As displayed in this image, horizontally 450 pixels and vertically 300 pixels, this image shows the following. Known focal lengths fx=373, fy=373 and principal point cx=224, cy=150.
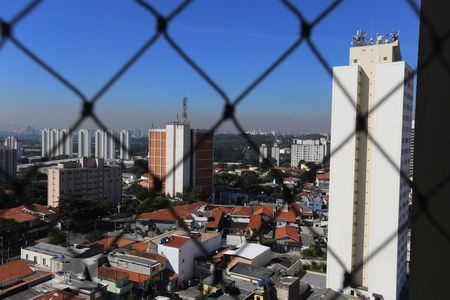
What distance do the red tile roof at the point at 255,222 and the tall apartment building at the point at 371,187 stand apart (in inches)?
130

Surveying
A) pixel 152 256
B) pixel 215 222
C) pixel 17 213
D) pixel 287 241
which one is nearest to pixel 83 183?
pixel 17 213

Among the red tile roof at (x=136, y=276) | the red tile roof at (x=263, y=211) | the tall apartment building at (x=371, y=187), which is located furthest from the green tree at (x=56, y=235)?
the red tile roof at (x=263, y=211)

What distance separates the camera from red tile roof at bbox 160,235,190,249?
5277mm

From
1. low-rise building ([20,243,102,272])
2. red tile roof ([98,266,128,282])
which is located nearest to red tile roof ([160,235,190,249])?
red tile roof ([98,266,128,282])

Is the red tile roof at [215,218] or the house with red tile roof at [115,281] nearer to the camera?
the house with red tile roof at [115,281]

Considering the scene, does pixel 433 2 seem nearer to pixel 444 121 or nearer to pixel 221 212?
pixel 444 121

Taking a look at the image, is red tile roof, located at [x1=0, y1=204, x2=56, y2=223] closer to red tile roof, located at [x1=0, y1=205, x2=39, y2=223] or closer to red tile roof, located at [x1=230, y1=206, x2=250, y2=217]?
red tile roof, located at [x1=0, y1=205, x2=39, y2=223]

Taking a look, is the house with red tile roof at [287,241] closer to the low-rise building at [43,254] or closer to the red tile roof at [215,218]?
the red tile roof at [215,218]

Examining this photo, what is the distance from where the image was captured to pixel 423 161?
39 cm

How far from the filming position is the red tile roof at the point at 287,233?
7352mm

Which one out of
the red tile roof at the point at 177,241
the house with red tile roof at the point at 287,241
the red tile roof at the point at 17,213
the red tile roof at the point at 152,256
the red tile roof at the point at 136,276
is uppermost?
the red tile roof at the point at 17,213

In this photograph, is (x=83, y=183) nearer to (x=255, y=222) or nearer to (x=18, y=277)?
(x=18, y=277)

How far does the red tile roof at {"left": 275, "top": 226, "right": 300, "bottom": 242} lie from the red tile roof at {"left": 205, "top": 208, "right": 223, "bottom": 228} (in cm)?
132

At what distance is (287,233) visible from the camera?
743 cm
